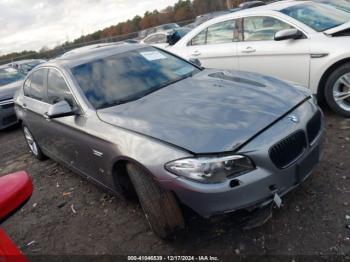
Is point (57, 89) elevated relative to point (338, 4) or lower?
lower

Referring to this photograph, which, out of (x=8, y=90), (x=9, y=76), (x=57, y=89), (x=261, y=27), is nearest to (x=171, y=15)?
(x=9, y=76)

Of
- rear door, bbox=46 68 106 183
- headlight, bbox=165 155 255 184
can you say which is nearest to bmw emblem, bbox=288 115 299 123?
headlight, bbox=165 155 255 184

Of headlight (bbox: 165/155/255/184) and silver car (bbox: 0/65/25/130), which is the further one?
silver car (bbox: 0/65/25/130)

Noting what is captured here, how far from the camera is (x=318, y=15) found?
204 inches

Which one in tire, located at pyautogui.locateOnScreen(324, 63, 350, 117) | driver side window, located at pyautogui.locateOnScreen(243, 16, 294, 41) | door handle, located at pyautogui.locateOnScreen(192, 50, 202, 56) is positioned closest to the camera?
tire, located at pyautogui.locateOnScreen(324, 63, 350, 117)

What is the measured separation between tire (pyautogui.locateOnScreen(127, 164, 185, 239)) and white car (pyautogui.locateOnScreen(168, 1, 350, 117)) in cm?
302

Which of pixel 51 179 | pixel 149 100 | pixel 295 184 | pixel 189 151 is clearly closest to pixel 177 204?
Answer: pixel 189 151

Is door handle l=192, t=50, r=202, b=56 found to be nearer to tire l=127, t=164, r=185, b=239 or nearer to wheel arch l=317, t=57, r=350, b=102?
wheel arch l=317, t=57, r=350, b=102

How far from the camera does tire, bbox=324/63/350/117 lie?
457cm

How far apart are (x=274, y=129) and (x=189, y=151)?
69 centimetres

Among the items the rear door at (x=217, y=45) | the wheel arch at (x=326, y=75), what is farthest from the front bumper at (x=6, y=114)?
the wheel arch at (x=326, y=75)

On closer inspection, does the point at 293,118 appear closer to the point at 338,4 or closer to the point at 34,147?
the point at 338,4

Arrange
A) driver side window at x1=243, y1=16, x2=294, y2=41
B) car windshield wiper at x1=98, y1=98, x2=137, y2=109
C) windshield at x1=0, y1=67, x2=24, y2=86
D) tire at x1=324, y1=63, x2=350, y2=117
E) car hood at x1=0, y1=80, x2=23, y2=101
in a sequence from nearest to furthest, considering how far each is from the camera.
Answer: car windshield wiper at x1=98, y1=98, x2=137, y2=109
tire at x1=324, y1=63, x2=350, y2=117
driver side window at x1=243, y1=16, x2=294, y2=41
car hood at x1=0, y1=80, x2=23, y2=101
windshield at x1=0, y1=67, x2=24, y2=86

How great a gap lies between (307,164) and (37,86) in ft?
12.3
